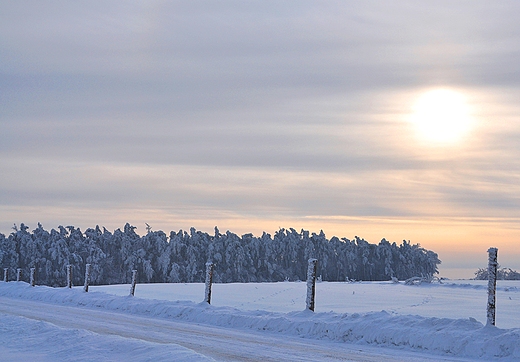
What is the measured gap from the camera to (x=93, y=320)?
26500 millimetres

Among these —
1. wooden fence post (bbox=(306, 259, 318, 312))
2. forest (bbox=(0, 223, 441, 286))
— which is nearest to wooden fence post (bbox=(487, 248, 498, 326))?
wooden fence post (bbox=(306, 259, 318, 312))

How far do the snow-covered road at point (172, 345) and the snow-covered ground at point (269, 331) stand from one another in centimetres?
3

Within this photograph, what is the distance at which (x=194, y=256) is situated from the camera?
10838cm

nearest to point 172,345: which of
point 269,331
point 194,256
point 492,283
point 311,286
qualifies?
point 269,331

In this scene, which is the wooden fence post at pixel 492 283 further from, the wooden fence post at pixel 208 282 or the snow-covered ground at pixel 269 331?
the wooden fence post at pixel 208 282

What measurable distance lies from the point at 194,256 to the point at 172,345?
9259cm

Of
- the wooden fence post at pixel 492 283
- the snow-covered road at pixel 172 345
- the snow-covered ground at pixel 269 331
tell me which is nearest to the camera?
the snow-covered road at pixel 172 345

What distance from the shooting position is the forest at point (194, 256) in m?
105

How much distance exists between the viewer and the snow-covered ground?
55.7 ft

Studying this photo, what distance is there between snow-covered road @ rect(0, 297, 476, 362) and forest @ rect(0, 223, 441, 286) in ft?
268

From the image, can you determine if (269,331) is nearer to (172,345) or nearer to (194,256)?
(172,345)

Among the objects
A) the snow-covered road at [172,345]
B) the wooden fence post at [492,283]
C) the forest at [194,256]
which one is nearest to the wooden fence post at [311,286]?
the snow-covered road at [172,345]

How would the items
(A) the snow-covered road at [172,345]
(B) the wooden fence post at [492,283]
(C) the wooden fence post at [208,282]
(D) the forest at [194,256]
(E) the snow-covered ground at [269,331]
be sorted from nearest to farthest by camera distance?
1. (A) the snow-covered road at [172,345]
2. (E) the snow-covered ground at [269,331]
3. (B) the wooden fence post at [492,283]
4. (C) the wooden fence post at [208,282]
5. (D) the forest at [194,256]

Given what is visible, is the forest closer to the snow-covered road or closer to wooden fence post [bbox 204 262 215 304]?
wooden fence post [bbox 204 262 215 304]
